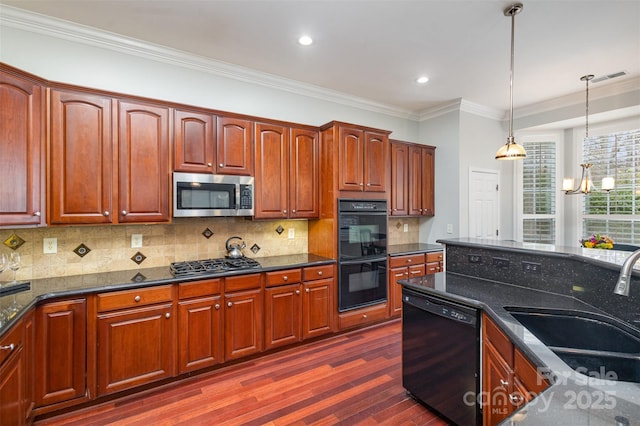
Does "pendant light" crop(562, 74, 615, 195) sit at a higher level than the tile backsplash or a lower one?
higher

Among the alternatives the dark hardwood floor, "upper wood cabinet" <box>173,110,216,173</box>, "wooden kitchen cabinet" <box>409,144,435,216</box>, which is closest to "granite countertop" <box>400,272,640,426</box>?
the dark hardwood floor

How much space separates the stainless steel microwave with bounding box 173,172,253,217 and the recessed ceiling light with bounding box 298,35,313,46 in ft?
4.50

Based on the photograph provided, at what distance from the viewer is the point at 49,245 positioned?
8.21 ft

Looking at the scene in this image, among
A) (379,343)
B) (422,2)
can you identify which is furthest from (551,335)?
(422,2)

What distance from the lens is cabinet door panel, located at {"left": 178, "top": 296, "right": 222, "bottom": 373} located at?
100 inches

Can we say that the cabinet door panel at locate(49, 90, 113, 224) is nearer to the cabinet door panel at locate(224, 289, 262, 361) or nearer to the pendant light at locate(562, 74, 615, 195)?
the cabinet door panel at locate(224, 289, 262, 361)

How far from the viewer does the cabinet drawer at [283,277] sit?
117 inches

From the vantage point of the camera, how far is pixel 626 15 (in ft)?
8.25

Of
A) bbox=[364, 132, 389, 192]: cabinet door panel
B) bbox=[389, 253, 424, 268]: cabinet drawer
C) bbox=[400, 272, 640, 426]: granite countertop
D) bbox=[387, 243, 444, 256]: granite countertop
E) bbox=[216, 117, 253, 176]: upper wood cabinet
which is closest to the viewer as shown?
bbox=[400, 272, 640, 426]: granite countertop

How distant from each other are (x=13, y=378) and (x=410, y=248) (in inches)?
159

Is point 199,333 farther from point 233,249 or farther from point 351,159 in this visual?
point 351,159

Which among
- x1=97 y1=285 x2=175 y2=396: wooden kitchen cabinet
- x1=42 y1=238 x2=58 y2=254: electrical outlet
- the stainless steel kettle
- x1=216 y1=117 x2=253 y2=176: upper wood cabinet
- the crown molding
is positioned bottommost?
x1=97 y1=285 x2=175 y2=396: wooden kitchen cabinet

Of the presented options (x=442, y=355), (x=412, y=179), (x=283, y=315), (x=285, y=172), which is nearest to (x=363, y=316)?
(x=283, y=315)

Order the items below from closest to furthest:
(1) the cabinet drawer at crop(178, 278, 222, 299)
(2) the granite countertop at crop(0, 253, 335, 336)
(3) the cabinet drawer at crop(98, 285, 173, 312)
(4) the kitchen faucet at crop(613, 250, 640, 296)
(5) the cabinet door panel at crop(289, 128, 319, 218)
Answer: (4) the kitchen faucet at crop(613, 250, 640, 296) < (2) the granite countertop at crop(0, 253, 335, 336) < (3) the cabinet drawer at crop(98, 285, 173, 312) < (1) the cabinet drawer at crop(178, 278, 222, 299) < (5) the cabinet door panel at crop(289, 128, 319, 218)
